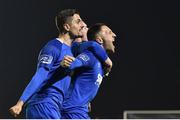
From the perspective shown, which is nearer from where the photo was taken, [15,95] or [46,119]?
[46,119]

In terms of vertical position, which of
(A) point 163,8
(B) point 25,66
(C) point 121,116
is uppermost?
(A) point 163,8

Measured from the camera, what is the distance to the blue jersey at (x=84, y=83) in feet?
10.6

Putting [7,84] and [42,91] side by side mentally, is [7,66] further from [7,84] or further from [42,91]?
[42,91]

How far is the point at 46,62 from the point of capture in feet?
10.4

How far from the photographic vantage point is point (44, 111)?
3150mm

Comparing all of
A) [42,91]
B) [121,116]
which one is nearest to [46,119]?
[42,91]

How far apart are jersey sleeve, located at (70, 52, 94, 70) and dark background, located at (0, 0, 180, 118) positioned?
Result: 10.2ft

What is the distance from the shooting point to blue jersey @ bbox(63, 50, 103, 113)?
10.6 feet

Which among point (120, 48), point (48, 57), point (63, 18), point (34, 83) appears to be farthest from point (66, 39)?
point (120, 48)

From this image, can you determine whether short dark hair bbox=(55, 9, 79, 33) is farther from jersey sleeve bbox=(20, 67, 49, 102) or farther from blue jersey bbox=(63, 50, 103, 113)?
jersey sleeve bbox=(20, 67, 49, 102)

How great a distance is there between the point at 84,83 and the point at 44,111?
0.26 meters

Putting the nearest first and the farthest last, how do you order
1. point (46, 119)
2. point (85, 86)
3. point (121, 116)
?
point (46, 119)
point (85, 86)
point (121, 116)

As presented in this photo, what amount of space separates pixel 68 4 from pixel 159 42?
93cm

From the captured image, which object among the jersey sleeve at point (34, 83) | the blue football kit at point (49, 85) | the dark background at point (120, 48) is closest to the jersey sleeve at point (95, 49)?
the blue football kit at point (49, 85)
